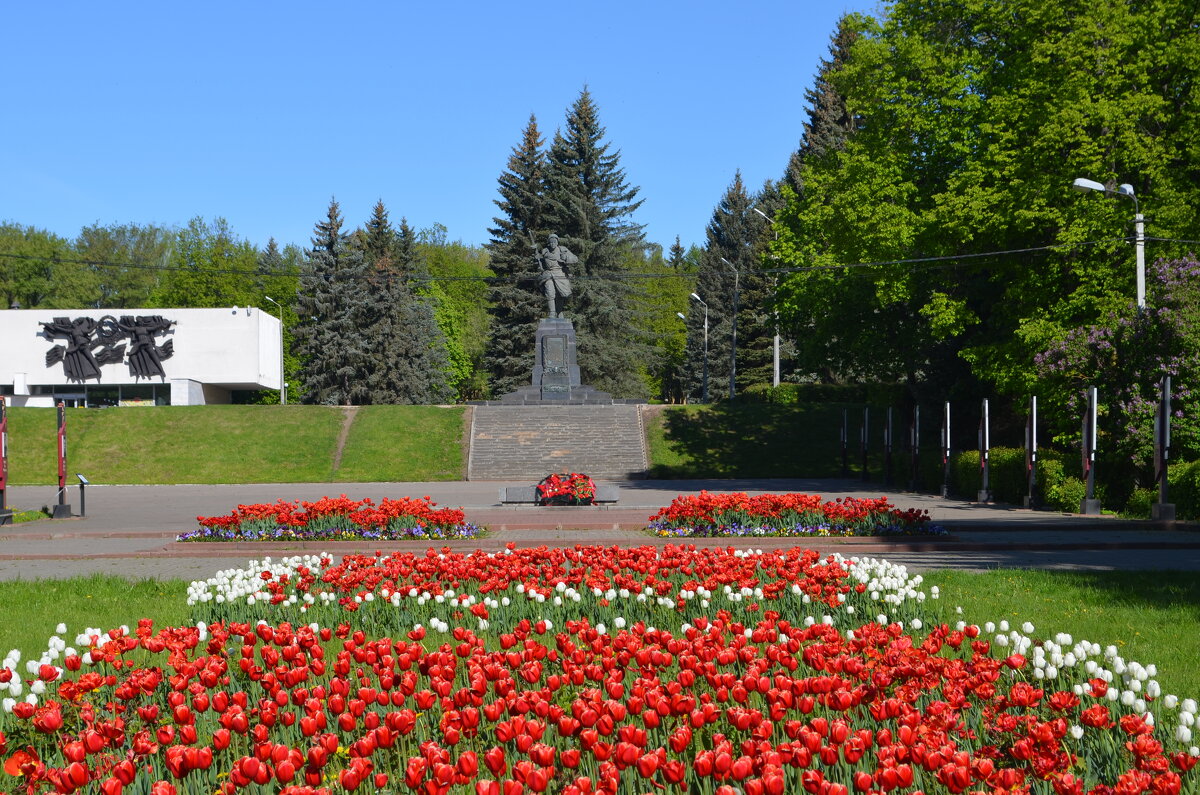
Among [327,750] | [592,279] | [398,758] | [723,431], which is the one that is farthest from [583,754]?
[592,279]

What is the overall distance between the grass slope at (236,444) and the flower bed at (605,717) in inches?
1179

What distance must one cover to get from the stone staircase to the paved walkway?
12.3 meters

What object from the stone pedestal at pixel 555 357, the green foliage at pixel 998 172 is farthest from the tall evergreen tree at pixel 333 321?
the green foliage at pixel 998 172

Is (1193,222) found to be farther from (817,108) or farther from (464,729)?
(817,108)

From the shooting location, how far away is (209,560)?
46.0ft

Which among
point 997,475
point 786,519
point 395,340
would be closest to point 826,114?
point 395,340

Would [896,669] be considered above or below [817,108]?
below

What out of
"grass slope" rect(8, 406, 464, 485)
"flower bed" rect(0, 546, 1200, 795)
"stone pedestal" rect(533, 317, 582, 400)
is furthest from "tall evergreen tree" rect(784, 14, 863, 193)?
"flower bed" rect(0, 546, 1200, 795)

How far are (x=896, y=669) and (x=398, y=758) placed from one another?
2087 mm

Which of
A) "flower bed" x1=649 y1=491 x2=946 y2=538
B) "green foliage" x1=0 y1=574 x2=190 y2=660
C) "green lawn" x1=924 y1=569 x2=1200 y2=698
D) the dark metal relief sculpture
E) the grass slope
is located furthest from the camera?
the dark metal relief sculpture

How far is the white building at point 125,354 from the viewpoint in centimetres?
5656

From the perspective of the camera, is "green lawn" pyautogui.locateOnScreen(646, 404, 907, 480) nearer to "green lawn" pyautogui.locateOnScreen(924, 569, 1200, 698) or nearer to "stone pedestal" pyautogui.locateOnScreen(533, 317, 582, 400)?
"stone pedestal" pyautogui.locateOnScreen(533, 317, 582, 400)

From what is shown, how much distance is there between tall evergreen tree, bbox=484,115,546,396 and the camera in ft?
198

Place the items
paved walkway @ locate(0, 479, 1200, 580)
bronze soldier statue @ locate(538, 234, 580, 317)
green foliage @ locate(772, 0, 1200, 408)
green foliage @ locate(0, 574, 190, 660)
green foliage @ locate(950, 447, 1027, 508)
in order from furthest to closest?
bronze soldier statue @ locate(538, 234, 580, 317) → green foliage @ locate(772, 0, 1200, 408) → green foliage @ locate(950, 447, 1027, 508) → paved walkway @ locate(0, 479, 1200, 580) → green foliage @ locate(0, 574, 190, 660)
